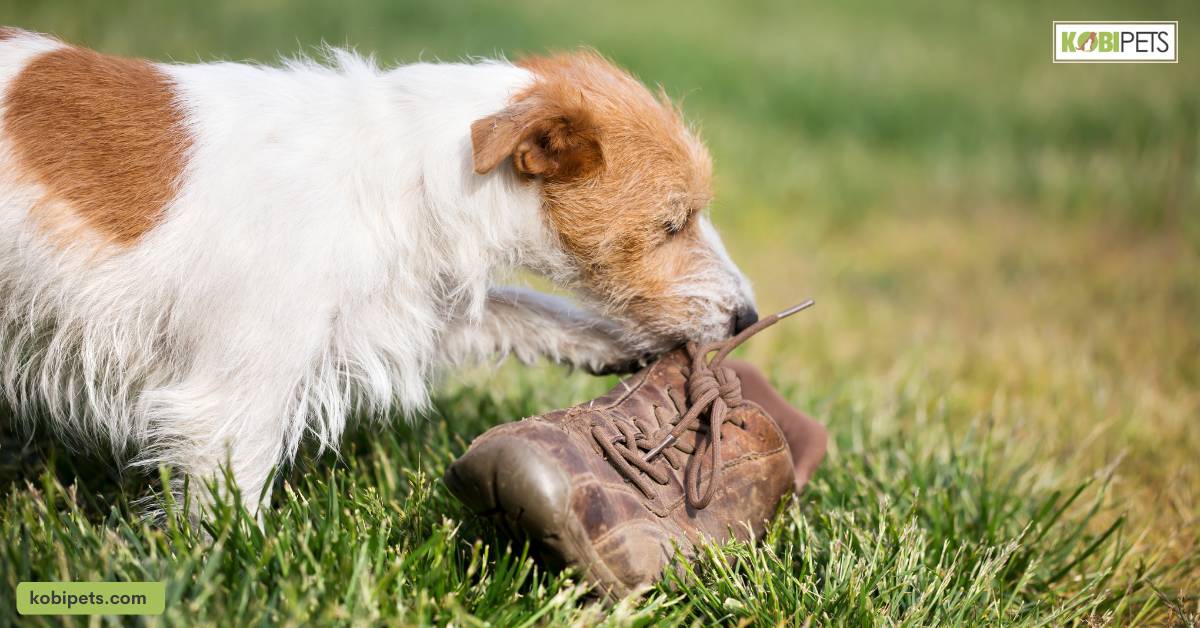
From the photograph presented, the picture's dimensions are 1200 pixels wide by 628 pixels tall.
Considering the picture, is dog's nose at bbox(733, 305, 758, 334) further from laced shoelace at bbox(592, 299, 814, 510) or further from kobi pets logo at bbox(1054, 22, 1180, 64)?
kobi pets logo at bbox(1054, 22, 1180, 64)

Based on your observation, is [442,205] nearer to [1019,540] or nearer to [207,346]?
[207,346]

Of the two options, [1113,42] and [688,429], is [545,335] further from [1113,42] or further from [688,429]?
[1113,42]

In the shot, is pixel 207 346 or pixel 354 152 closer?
pixel 207 346

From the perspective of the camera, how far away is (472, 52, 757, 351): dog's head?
258cm

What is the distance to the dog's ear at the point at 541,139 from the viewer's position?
2.35 meters

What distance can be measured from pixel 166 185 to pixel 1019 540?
98.3 inches

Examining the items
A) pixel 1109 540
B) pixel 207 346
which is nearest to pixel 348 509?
pixel 207 346

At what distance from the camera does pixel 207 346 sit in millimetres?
2332

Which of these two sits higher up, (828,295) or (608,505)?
(608,505)

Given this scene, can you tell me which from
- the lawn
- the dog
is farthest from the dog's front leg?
the lawn

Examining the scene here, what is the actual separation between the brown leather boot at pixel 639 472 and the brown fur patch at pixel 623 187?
24 cm

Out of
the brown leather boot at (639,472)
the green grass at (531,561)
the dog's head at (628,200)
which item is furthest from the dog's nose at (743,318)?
the green grass at (531,561)

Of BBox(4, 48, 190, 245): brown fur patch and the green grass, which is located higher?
BBox(4, 48, 190, 245): brown fur patch

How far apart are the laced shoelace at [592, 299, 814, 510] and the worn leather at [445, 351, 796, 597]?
0.02 metres
